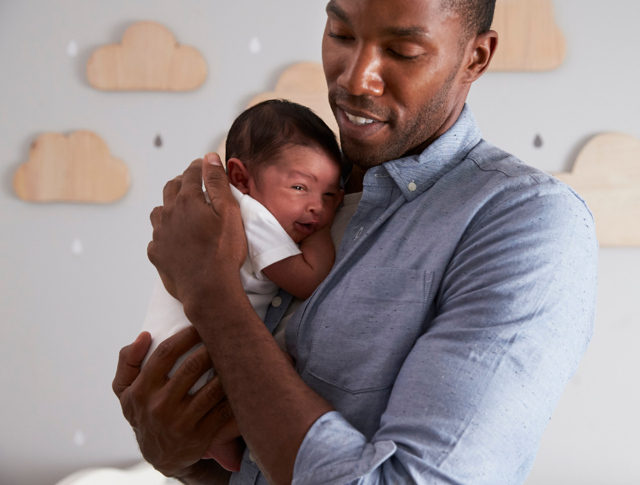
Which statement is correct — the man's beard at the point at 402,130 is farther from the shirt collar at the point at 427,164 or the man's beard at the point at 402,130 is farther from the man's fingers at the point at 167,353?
the man's fingers at the point at 167,353

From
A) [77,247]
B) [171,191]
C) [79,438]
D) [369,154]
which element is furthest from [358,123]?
[79,438]

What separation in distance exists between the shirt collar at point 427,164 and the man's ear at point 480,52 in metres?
0.12

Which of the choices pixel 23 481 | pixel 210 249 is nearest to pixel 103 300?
pixel 23 481

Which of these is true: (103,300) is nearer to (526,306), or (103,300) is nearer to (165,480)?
(165,480)

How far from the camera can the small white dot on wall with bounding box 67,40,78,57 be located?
2158mm

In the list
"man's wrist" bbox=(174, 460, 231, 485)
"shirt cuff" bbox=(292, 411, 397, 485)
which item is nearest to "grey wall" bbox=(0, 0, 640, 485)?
"man's wrist" bbox=(174, 460, 231, 485)

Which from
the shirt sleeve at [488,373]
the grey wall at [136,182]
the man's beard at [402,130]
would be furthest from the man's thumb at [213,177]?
the grey wall at [136,182]

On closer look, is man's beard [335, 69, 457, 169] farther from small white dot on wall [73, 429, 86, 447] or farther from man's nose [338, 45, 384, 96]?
small white dot on wall [73, 429, 86, 447]

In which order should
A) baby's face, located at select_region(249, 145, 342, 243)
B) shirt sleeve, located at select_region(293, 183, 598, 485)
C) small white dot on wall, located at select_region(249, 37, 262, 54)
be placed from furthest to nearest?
small white dot on wall, located at select_region(249, 37, 262, 54)
baby's face, located at select_region(249, 145, 342, 243)
shirt sleeve, located at select_region(293, 183, 598, 485)

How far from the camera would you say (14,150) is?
7.26 ft

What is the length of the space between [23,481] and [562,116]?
2.66 metres

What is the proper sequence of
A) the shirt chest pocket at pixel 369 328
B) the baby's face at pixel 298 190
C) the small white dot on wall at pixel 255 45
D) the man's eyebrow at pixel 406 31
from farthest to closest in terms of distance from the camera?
the small white dot on wall at pixel 255 45 < the baby's face at pixel 298 190 < the man's eyebrow at pixel 406 31 < the shirt chest pocket at pixel 369 328

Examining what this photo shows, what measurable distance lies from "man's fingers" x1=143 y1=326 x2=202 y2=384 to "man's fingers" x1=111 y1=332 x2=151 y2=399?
72 millimetres

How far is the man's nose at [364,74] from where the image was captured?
0.86 m
